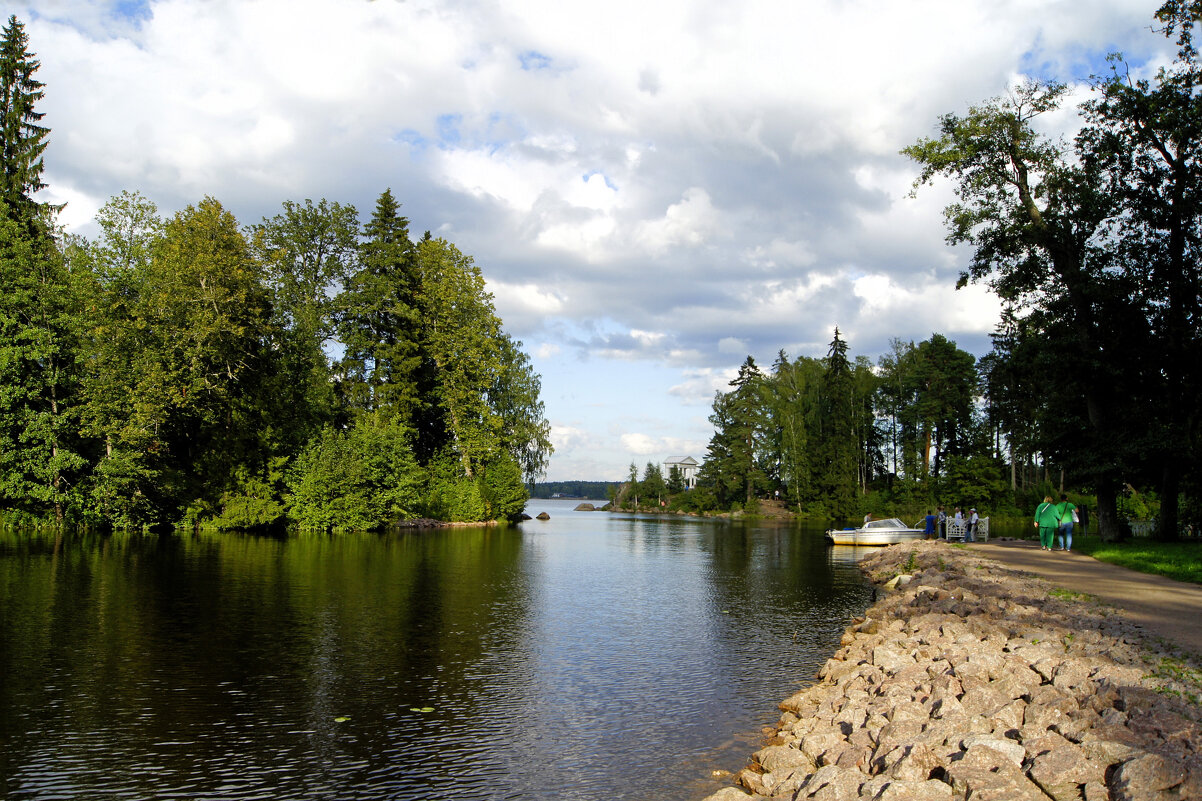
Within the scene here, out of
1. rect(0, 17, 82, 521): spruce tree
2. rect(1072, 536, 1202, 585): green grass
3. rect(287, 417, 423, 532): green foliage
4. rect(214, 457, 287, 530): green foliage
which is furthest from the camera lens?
rect(287, 417, 423, 532): green foliage

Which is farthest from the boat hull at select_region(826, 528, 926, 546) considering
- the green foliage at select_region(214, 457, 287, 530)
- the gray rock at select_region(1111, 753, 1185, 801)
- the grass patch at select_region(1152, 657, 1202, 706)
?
the gray rock at select_region(1111, 753, 1185, 801)

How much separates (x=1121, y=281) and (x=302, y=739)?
28178 millimetres

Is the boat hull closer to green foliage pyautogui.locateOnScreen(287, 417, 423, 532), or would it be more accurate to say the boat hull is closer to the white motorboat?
the white motorboat

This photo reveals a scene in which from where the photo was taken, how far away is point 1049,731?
7.34m

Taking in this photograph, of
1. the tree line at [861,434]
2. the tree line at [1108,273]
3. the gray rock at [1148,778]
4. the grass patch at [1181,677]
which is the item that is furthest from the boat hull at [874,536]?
the gray rock at [1148,778]

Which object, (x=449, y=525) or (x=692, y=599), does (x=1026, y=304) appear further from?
(x=449, y=525)

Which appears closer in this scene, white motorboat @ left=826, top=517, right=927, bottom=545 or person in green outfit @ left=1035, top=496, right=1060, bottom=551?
person in green outfit @ left=1035, top=496, right=1060, bottom=551

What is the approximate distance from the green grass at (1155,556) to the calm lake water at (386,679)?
6.85 metres

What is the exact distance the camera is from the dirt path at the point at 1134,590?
37.4 ft

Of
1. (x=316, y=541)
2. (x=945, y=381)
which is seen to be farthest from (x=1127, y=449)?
(x=945, y=381)

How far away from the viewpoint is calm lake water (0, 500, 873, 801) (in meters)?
7.93

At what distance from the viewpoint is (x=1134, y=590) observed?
15438mm

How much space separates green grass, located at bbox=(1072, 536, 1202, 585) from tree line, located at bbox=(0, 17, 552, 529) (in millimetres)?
34510

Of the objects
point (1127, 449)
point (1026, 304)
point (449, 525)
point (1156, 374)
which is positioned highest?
point (1026, 304)
